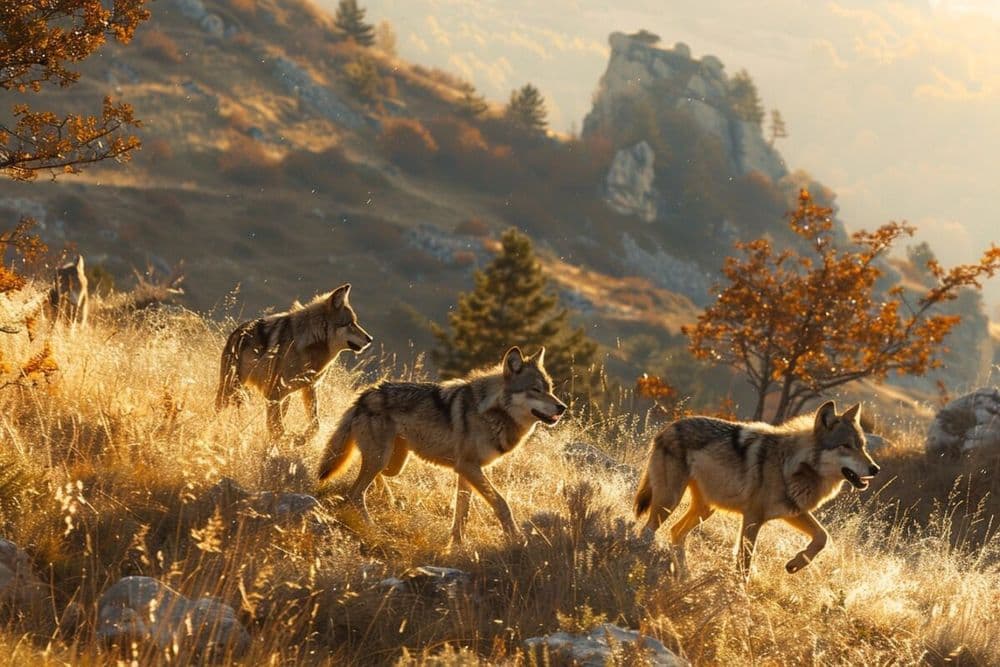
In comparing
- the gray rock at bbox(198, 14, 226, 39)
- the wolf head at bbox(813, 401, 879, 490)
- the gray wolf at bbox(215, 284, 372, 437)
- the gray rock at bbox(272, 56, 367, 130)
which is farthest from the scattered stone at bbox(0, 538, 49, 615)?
the gray rock at bbox(198, 14, 226, 39)

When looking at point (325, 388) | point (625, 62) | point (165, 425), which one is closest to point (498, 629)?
point (165, 425)

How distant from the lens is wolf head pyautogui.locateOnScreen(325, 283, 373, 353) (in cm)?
955

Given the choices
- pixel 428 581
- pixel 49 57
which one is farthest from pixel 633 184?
pixel 428 581

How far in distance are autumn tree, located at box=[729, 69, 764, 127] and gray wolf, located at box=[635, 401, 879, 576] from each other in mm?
112481

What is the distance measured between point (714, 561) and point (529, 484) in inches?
107

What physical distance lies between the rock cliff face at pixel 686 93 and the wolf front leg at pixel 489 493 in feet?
344

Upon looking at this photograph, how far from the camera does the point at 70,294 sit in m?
12.0

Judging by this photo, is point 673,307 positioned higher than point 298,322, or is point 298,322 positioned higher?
point 298,322

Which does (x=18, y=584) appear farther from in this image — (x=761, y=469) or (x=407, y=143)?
(x=407, y=143)

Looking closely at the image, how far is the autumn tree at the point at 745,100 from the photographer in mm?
114562

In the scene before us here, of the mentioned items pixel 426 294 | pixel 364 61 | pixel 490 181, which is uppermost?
pixel 364 61

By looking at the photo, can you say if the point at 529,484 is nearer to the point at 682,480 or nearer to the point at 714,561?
the point at 682,480

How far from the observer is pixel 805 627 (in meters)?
5.85

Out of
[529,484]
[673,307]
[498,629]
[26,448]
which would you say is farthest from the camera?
[673,307]
